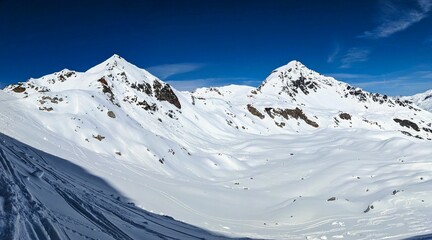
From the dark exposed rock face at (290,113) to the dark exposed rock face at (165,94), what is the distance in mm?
32636

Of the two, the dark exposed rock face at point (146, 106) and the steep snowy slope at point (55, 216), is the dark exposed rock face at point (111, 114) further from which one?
the steep snowy slope at point (55, 216)

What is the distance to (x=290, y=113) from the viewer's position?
9056 cm

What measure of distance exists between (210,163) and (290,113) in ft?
197

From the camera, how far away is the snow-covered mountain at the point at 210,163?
16828 millimetres

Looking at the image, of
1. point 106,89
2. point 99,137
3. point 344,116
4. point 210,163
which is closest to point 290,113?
point 344,116

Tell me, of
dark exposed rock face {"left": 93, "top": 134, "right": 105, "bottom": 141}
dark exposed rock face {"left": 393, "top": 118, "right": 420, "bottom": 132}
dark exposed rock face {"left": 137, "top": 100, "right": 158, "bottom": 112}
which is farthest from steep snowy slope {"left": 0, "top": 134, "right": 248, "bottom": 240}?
dark exposed rock face {"left": 393, "top": 118, "right": 420, "bottom": 132}

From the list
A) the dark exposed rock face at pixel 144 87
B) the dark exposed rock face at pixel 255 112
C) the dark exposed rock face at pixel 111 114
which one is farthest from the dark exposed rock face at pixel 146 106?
the dark exposed rock face at pixel 255 112

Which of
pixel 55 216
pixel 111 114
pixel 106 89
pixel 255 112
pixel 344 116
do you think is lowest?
pixel 55 216

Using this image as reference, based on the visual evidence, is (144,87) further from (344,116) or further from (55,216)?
(344,116)

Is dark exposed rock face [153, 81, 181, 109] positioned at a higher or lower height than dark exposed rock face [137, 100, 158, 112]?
higher

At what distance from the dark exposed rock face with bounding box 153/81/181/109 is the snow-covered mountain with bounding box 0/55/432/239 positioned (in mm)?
220

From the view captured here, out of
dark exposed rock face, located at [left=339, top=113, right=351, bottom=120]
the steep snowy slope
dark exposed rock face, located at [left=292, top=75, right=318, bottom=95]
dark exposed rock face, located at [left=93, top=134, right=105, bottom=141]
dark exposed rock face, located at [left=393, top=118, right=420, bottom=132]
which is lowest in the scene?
the steep snowy slope

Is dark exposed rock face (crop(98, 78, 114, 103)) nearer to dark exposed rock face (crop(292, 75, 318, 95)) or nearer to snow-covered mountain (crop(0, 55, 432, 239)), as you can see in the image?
snow-covered mountain (crop(0, 55, 432, 239))

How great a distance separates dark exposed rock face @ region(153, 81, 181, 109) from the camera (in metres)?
55.1
